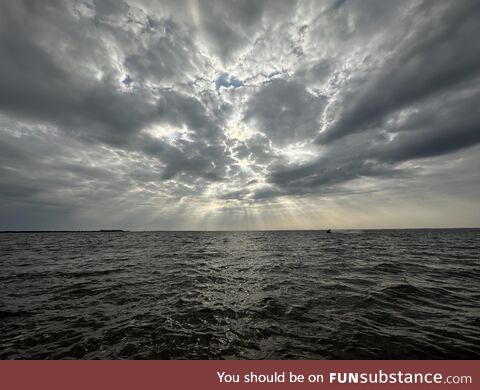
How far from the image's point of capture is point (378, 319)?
8.02 meters

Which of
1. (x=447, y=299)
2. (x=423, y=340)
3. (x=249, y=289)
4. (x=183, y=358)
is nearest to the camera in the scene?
(x=183, y=358)

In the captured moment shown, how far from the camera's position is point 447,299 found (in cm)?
1052

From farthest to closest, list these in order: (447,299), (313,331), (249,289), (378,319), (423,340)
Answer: (249,289) < (447,299) < (378,319) < (313,331) < (423,340)

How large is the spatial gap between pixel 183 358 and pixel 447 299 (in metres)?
12.6

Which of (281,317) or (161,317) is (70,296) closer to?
(161,317)

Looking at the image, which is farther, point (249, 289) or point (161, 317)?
point (249, 289)
